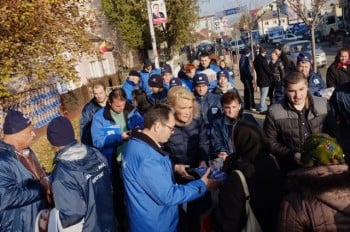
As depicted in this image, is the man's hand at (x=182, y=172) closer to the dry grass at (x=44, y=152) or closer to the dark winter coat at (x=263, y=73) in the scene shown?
the dry grass at (x=44, y=152)

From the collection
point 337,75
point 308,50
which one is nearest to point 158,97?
point 337,75

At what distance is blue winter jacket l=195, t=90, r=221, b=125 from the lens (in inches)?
202

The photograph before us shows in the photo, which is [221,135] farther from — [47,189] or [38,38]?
[38,38]

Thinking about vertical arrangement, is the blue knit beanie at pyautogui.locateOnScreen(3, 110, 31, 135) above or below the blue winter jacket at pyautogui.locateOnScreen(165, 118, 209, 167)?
above

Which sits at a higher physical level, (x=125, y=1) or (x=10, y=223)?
(x=125, y=1)

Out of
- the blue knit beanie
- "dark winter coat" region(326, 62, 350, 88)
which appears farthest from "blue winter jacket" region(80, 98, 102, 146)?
"dark winter coat" region(326, 62, 350, 88)

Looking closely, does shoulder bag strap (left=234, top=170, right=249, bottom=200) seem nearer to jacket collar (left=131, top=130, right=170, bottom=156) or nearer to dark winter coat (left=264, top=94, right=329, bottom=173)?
jacket collar (left=131, top=130, right=170, bottom=156)

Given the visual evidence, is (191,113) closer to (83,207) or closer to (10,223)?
(83,207)

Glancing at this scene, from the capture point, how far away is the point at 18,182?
3318 mm

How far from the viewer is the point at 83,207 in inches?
122

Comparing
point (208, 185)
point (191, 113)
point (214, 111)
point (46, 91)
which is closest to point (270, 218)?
point (208, 185)

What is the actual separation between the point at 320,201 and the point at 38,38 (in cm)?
858

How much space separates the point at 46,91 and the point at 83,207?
1097 cm

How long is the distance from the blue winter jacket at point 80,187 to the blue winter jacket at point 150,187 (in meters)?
0.29
